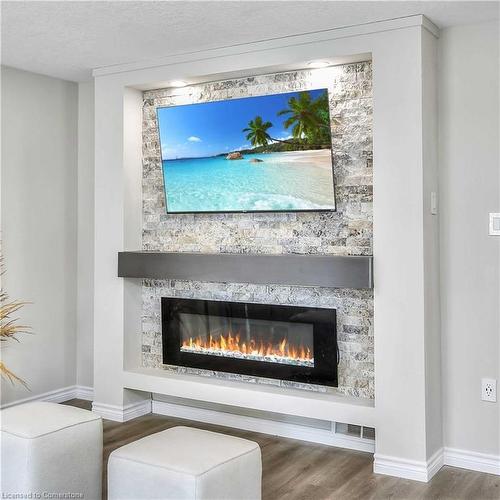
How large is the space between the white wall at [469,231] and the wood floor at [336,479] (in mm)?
297

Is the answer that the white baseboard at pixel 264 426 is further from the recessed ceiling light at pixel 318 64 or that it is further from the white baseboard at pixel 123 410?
the recessed ceiling light at pixel 318 64

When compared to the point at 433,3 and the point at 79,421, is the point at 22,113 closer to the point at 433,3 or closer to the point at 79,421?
the point at 79,421

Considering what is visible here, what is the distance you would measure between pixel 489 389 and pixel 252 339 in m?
1.50

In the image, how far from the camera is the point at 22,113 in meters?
4.69

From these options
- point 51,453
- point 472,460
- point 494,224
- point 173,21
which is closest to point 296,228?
point 494,224

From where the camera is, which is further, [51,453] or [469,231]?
[469,231]

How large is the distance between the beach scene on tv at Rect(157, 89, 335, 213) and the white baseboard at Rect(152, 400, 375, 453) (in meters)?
1.41

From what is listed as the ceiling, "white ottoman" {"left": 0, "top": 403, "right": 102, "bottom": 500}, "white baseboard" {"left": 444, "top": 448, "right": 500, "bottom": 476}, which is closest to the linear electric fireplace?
"white baseboard" {"left": 444, "top": 448, "right": 500, "bottom": 476}

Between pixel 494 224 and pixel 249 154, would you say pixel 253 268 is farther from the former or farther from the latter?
pixel 494 224

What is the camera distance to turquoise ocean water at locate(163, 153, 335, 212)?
3.94 metres

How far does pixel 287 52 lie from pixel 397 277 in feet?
4.87

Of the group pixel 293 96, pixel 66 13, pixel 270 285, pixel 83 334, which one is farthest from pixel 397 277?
pixel 83 334

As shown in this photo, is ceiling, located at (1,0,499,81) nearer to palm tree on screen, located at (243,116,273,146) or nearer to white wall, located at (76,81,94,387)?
palm tree on screen, located at (243,116,273,146)

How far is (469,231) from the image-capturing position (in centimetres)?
360
